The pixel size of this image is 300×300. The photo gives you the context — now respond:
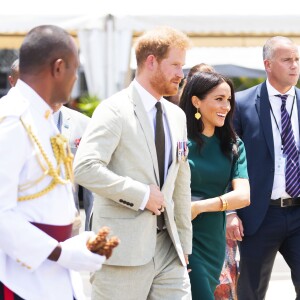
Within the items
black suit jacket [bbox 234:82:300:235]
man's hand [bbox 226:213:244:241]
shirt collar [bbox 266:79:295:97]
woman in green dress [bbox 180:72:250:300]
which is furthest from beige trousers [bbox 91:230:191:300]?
shirt collar [bbox 266:79:295:97]

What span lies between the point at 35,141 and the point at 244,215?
3.14 metres

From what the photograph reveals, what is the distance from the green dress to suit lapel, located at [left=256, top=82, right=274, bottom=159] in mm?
573

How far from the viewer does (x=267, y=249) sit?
6.13 m

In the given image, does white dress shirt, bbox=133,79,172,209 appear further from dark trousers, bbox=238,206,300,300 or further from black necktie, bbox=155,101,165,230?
dark trousers, bbox=238,206,300,300

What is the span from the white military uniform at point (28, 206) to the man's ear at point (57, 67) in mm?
100

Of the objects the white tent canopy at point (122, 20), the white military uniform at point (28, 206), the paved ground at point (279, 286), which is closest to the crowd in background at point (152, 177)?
the white military uniform at point (28, 206)

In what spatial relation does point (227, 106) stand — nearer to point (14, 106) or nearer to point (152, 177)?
point (152, 177)

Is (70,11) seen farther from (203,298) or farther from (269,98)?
(203,298)

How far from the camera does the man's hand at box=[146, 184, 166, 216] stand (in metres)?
4.52

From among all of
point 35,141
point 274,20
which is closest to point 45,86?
point 35,141

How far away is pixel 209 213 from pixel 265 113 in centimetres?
102

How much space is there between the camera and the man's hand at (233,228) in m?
5.99

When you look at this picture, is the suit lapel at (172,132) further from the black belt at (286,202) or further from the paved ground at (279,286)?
the paved ground at (279,286)

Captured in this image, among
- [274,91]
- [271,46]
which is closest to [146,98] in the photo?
[274,91]
